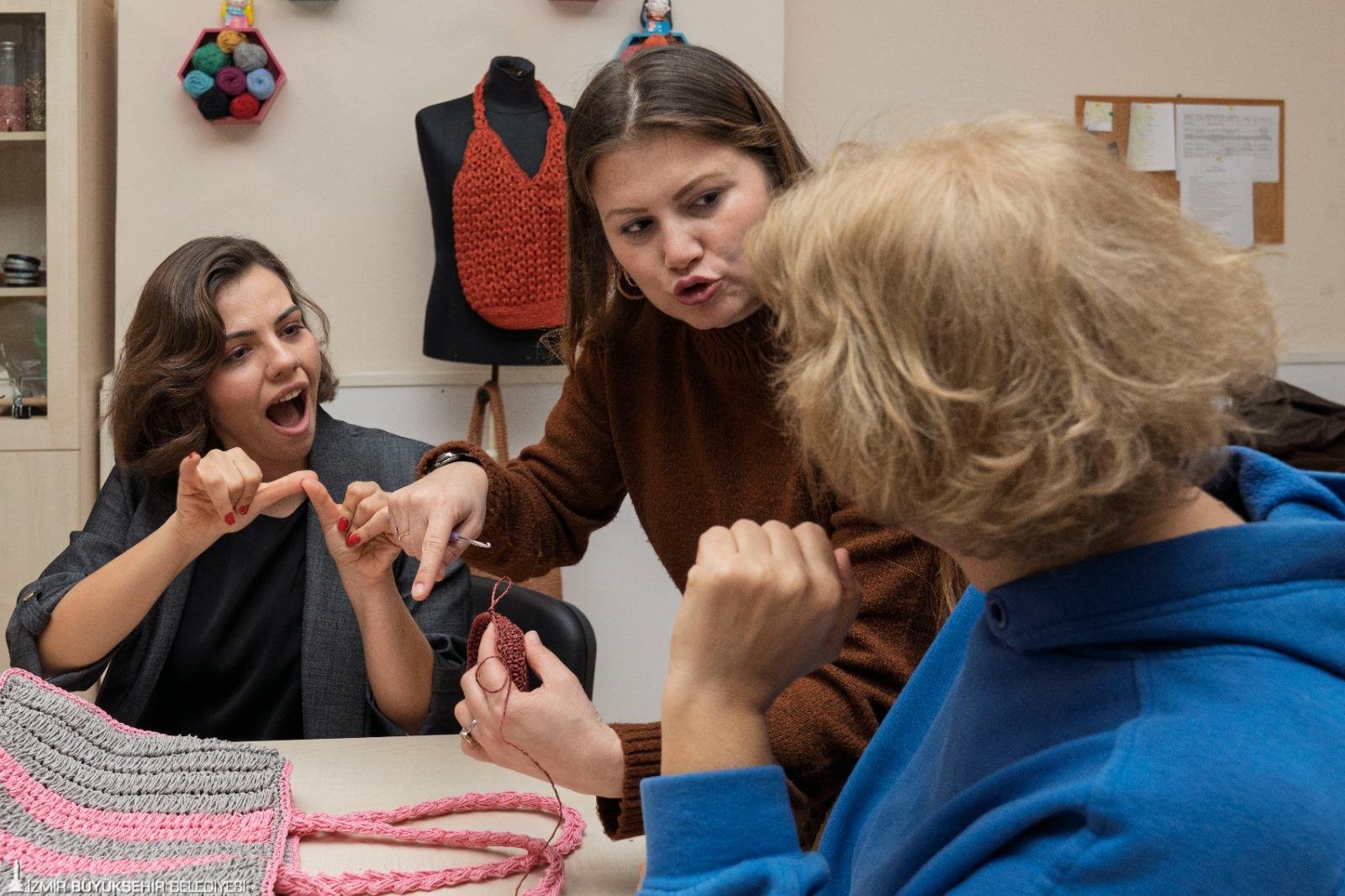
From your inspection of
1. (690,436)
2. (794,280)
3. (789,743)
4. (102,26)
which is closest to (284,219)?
(102,26)

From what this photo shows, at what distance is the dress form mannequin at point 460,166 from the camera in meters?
2.44

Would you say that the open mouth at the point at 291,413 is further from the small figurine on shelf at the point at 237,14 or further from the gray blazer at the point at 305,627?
the small figurine on shelf at the point at 237,14

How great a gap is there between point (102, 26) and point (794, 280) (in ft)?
8.39

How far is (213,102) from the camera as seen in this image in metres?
2.48

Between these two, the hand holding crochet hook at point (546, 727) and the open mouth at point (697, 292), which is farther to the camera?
the open mouth at point (697, 292)

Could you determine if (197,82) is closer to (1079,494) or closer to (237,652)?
(237,652)

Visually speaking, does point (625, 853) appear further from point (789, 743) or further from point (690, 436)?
point (690, 436)

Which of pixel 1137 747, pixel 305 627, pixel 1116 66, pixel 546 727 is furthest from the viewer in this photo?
pixel 1116 66

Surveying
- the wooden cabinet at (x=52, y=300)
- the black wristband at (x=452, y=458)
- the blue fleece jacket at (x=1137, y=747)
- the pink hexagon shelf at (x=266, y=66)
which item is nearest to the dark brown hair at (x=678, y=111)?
the black wristband at (x=452, y=458)

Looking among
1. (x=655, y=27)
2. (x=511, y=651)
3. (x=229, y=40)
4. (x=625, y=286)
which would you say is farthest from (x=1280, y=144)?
(x=511, y=651)

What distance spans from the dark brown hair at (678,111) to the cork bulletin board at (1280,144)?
6.94ft

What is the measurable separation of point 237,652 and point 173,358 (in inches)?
16.4

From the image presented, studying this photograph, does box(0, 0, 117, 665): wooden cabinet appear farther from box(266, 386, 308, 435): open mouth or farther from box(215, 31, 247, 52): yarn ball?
box(266, 386, 308, 435): open mouth

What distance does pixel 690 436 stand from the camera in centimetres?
123
